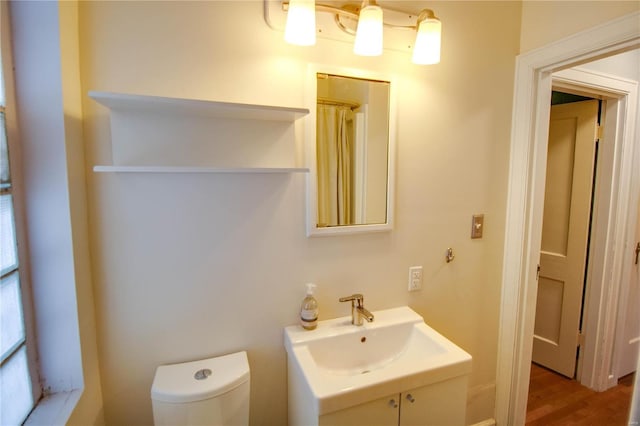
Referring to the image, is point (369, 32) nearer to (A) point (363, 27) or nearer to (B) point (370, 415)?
(A) point (363, 27)

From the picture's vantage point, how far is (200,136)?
1.12 metres

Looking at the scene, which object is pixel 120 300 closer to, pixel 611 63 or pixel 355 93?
pixel 355 93

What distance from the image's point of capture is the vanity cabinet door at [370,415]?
981 millimetres

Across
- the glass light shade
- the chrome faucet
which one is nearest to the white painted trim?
the glass light shade

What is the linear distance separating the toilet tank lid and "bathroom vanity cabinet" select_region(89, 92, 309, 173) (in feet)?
2.35

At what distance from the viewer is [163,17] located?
1.05 metres

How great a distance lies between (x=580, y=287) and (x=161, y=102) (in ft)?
9.13

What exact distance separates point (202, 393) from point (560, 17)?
2.12 meters

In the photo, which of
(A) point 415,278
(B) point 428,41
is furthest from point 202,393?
(B) point 428,41

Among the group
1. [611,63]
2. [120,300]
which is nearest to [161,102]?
[120,300]

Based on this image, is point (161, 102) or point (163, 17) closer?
point (161, 102)

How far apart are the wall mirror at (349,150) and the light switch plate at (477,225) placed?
51 cm

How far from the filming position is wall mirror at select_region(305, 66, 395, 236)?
49.4 inches

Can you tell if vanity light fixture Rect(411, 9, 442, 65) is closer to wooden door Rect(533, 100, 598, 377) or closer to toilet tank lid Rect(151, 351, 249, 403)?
toilet tank lid Rect(151, 351, 249, 403)
